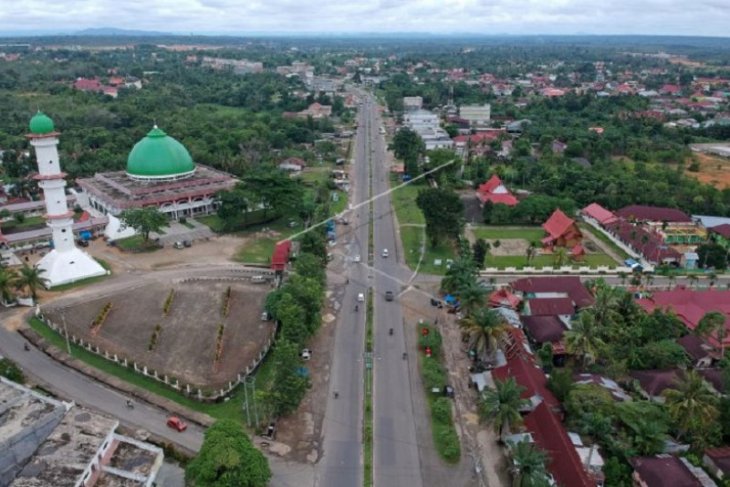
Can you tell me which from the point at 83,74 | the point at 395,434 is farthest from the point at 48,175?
the point at 83,74

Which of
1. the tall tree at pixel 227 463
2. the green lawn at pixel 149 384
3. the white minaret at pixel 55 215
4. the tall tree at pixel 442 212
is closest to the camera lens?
the tall tree at pixel 227 463

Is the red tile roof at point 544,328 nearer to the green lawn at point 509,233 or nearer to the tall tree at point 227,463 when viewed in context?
the green lawn at point 509,233

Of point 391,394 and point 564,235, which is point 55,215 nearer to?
point 391,394

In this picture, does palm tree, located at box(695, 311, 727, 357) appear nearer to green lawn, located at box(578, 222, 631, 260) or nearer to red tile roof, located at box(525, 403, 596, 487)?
red tile roof, located at box(525, 403, 596, 487)

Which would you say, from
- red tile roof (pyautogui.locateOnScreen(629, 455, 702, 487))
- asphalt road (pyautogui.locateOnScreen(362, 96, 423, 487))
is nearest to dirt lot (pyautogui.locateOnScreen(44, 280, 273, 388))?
asphalt road (pyautogui.locateOnScreen(362, 96, 423, 487))

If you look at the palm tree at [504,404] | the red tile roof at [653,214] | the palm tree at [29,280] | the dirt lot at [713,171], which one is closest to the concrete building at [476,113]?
the dirt lot at [713,171]
